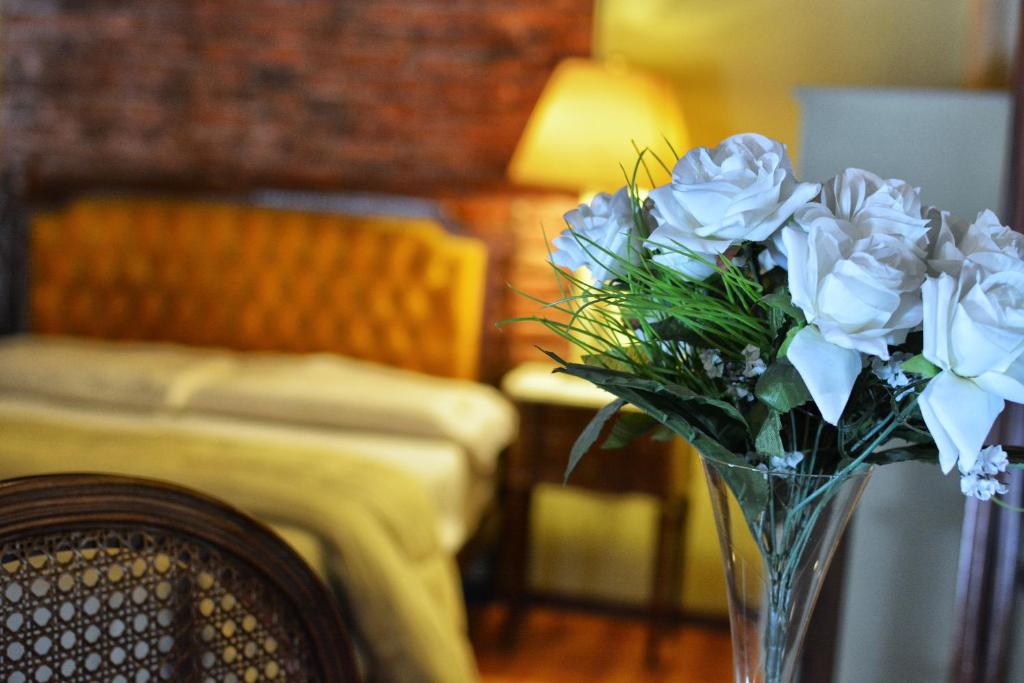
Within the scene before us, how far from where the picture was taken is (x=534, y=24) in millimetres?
3693

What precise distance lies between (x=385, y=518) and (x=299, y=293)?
1.44m

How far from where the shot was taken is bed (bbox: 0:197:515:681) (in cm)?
235

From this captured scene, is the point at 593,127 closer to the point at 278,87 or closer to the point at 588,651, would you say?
the point at 278,87

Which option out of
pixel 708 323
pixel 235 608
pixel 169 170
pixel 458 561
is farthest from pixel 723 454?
pixel 169 170

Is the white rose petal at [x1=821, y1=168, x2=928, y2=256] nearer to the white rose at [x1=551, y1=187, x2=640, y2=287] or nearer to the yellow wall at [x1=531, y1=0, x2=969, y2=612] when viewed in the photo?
the white rose at [x1=551, y1=187, x2=640, y2=287]

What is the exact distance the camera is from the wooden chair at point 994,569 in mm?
1417

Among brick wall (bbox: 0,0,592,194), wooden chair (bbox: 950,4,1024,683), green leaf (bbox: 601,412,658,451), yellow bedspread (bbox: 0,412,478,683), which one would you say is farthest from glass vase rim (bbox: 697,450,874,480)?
brick wall (bbox: 0,0,592,194)

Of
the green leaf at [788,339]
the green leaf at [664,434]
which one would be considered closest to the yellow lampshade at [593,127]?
the green leaf at [664,434]

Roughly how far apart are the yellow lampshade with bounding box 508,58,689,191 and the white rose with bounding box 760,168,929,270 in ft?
8.04

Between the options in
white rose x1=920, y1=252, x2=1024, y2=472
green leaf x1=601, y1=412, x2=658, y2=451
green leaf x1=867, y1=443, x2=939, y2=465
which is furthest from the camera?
green leaf x1=601, y1=412, x2=658, y2=451

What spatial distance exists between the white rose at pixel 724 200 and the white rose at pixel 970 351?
0.11 m

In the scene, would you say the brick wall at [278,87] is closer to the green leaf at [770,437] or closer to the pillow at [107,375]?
the pillow at [107,375]

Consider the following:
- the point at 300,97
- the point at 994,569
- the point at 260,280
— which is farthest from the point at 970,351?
the point at 300,97

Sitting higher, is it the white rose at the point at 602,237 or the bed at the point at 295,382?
the white rose at the point at 602,237
